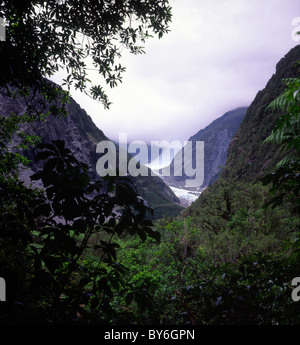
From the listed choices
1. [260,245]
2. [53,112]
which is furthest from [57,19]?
[260,245]

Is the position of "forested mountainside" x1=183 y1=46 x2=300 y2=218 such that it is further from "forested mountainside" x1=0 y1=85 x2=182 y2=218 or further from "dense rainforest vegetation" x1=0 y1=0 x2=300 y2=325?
"dense rainforest vegetation" x1=0 y1=0 x2=300 y2=325

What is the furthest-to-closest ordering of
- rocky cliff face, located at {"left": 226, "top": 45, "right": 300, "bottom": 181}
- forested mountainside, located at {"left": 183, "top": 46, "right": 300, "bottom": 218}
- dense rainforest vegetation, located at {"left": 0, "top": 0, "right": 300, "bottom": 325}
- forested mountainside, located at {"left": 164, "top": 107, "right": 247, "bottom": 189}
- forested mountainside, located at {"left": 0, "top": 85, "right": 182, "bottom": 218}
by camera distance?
forested mountainside, located at {"left": 164, "top": 107, "right": 247, "bottom": 189} → forested mountainside, located at {"left": 0, "top": 85, "right": 182, "bottom": 218} → rocky cliff face, located at {"left": 226, "top": 45, "right": 300, "bottom": 181} → forested mountainside, located at {"left": 183, "top": 46, "right": 300, "bottom": 218} → dense rainforest vegetation, located at {"left": 0, "top": 0, "right": 300, "bottom": 325}

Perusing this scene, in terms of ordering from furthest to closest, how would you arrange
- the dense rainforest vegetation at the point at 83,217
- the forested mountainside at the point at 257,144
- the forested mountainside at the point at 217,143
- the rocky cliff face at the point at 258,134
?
the forested mountainside at the point at 217,143, the rocky cliff face at the point at 258,134, the forested mountainside at the point at 257,144, the dense rainforest vegetation at the point at 83,217

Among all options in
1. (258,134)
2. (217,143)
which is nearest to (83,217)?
(258,134)

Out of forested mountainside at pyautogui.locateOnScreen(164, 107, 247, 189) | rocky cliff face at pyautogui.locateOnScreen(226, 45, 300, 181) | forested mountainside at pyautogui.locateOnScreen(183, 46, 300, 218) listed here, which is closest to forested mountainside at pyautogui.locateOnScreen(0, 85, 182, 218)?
forested mountainside at pyautogui.locateOnScreen(183, 46, 300, 218)

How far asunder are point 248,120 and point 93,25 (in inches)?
1962

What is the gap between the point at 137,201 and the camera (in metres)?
1.16

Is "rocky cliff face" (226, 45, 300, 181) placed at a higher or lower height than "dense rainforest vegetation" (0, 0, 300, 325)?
higher

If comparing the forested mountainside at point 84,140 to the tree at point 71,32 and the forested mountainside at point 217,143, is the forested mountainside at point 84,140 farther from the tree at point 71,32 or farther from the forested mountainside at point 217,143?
the forested mountainside at point 217,143

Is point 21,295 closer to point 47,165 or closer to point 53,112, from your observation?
point 47,165

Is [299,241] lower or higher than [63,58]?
lower

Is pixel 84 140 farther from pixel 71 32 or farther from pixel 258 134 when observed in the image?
pixel 71 32

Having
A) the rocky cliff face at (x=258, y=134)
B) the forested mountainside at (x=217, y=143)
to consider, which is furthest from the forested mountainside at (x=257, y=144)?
the forested mountainside at (x=217, y=143)

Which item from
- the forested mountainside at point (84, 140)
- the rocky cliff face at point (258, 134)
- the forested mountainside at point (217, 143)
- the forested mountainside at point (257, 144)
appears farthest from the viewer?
the forested mountainside at point (217, 143)
